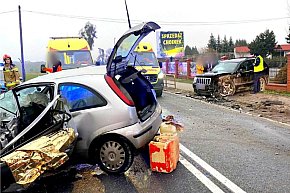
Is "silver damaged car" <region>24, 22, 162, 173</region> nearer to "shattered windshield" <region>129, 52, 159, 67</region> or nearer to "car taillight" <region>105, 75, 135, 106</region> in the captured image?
"car taillight" <region>105, 75, 135, 106</region>

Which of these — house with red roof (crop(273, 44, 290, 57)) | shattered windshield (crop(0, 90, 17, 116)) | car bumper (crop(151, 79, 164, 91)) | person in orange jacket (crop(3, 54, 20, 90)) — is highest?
house with red roof (crop(273, 44, 290, 57))

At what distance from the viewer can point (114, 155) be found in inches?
192

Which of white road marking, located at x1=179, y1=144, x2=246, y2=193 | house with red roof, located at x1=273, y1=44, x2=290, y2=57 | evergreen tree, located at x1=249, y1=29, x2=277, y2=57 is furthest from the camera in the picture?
house with red roof, located at x1=273, y1=44, x2=290, y2=57

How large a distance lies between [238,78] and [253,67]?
1267mm

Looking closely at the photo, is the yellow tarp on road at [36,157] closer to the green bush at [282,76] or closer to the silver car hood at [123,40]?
the silver car hood at [123,40]

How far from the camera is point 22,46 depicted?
25.2 meters

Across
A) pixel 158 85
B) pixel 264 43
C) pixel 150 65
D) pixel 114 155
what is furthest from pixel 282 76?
pixel 264 43

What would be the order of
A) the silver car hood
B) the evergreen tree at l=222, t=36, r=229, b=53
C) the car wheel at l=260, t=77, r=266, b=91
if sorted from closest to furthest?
1. the silver car hood
2. the car wheel at l=260, t=77, r=266, b=91
3. the evergreen tree at l=222, t=36, r=229, b=53

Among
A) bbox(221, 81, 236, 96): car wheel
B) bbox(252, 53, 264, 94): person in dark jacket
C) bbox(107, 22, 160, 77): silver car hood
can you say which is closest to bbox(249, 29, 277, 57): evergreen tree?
bbox(252, 53, 264, 94): person in dark jacket

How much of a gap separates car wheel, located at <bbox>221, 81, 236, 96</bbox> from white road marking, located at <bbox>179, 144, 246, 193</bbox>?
8961 mm

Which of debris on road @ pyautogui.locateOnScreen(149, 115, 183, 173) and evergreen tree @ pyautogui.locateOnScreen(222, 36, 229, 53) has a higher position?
evergreen tree @ pyautogui.locateOnScreen(222, 36, 229, 53)

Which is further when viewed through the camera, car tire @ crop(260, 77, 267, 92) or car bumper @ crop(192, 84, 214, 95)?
car tire @ crop(260, 77, 267, 92)

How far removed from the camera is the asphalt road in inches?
173

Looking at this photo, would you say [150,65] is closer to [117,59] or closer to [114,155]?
[117,59]
